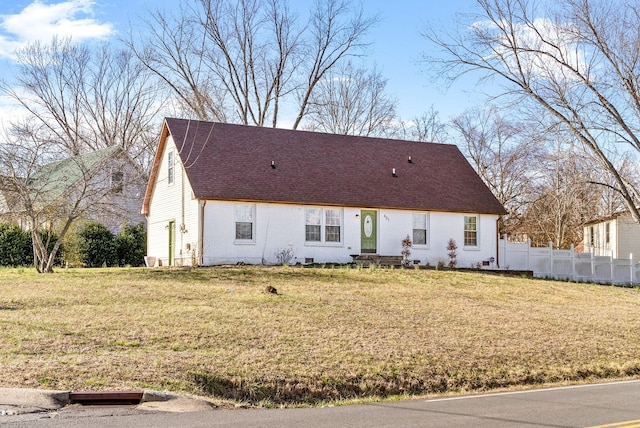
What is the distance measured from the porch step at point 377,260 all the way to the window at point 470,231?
4046 millimetres

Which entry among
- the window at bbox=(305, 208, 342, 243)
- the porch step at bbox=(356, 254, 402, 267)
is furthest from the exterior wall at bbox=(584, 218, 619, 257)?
the window at bbox=(305, 208, 342, 243)

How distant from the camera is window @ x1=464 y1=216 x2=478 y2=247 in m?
32.6

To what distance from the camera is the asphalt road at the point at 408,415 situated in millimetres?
9266

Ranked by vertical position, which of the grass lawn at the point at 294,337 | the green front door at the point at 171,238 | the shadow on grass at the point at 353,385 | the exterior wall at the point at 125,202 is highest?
the exterior wall at the point at 125,202

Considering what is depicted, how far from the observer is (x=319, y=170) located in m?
31.1

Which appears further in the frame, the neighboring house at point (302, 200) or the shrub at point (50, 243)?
the shrub at point (50, 243)

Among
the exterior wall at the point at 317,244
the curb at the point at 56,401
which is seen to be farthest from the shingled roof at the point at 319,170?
the curb at the point at 56,401

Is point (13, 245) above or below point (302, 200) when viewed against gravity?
below

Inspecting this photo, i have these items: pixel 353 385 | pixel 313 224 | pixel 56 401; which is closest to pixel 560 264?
pixel 313 224

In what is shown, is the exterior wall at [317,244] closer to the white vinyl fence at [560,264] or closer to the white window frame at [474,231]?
the white window frame at [474,231]

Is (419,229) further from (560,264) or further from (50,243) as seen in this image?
(50,243)

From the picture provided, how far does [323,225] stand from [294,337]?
50.0ft

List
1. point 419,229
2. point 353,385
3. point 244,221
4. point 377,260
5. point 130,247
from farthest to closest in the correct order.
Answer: point 130,247, point 419,229, point 377,260, point 244,221, point 353,385

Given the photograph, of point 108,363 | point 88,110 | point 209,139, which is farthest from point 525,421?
point 88,110
